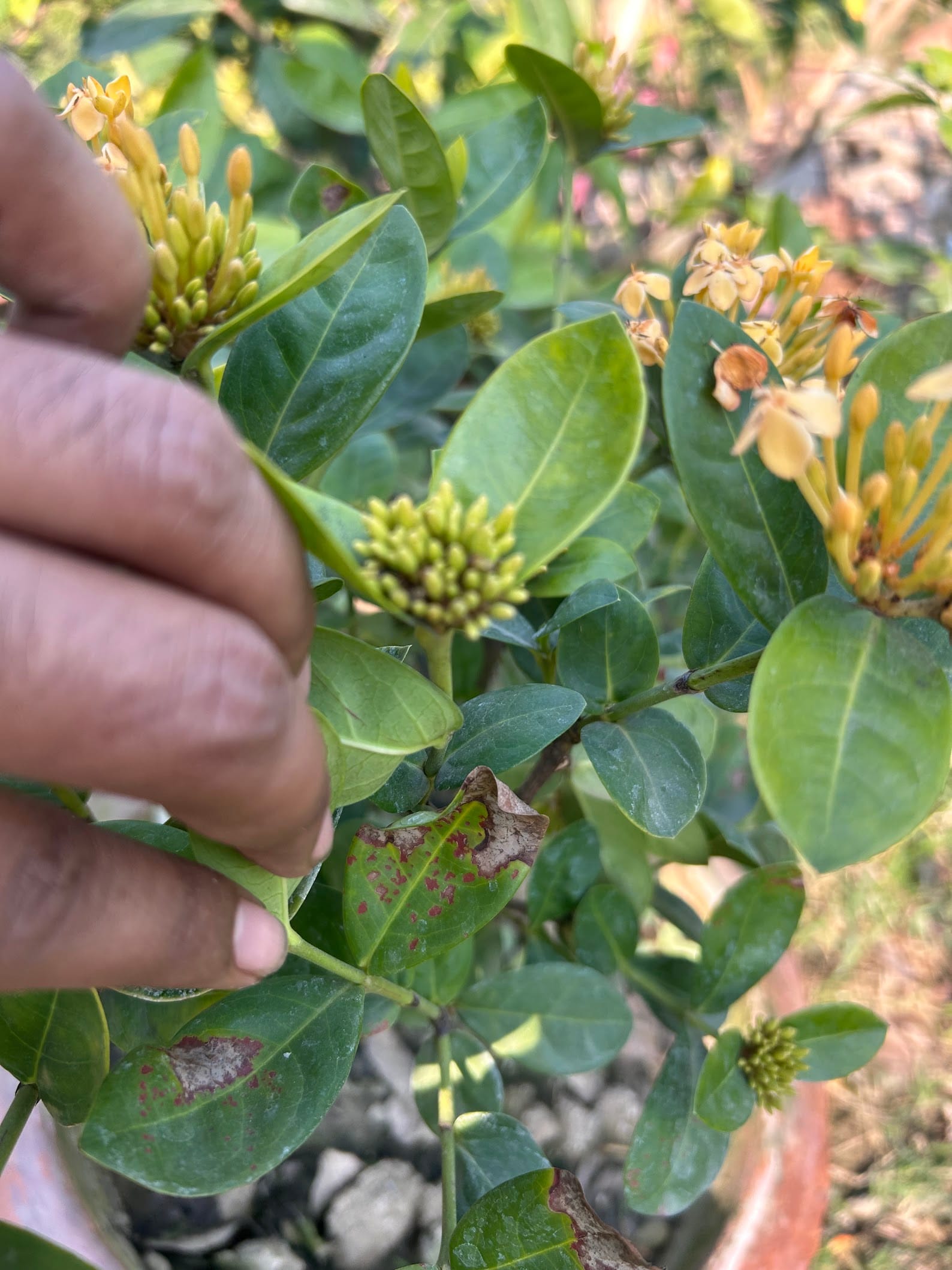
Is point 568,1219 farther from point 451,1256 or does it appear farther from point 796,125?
point 796,125

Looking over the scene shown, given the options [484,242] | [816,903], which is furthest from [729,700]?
[816,903]

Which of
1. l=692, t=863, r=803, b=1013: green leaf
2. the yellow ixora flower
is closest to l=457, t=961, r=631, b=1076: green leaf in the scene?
l=692, t=863, r=803, b=1013: green leaf

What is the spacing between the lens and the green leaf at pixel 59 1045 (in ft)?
2.07

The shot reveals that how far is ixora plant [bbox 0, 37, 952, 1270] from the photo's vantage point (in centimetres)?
43

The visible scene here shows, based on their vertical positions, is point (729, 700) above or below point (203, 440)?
below

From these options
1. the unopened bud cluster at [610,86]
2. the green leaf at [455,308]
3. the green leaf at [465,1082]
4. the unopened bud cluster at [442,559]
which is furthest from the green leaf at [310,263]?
the green leaf at [465,1082]

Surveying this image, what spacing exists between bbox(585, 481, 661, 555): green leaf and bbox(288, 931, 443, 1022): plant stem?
14.9 inches

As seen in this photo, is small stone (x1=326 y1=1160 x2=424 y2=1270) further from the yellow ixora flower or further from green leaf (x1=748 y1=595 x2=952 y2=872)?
the yellow ixora flower

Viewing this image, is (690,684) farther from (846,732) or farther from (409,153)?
(409,153)

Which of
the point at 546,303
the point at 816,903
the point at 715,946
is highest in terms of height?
the point at 546,303

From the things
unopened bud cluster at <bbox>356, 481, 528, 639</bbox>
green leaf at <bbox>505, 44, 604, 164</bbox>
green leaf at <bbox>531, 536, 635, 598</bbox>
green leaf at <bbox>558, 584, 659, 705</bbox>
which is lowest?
green leaf at <bbox>558, 584, 659, 705</bbox>

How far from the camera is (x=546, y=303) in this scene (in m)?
1.34

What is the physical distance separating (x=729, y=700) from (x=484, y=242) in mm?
874

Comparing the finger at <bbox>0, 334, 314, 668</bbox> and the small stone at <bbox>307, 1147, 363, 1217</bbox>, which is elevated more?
the finger at <bbox>0, 334, 314, 668</bbox>
